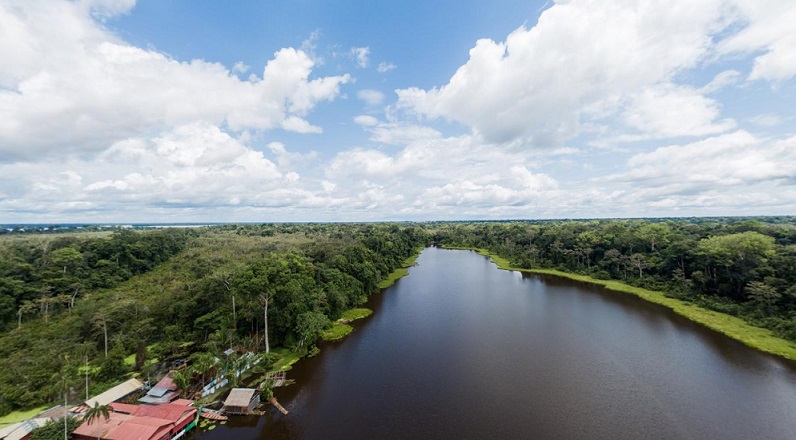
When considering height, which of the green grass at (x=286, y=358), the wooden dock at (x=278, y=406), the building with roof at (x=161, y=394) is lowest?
the wooden dock at (x=278, y=406)

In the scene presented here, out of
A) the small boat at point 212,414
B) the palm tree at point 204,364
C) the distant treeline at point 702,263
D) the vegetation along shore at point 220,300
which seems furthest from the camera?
the distant treeline at point 702,263

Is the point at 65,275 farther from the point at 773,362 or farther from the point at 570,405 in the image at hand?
the point at 773,362

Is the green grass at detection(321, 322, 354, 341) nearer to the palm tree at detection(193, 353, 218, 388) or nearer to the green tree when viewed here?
the palm tree at detection(193, 353, 218, 388)

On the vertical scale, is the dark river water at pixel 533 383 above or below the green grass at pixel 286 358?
below

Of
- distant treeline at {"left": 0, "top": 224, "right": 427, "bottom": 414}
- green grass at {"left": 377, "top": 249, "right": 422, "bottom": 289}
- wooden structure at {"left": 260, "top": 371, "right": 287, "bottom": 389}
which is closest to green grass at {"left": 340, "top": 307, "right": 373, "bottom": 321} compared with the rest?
distant treeline at {"left": 0, "top": 224, "right": 427, "bottom": 414}

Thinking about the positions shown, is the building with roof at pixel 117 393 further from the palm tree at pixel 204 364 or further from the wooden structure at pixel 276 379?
the wooden structure at pixel 276 379

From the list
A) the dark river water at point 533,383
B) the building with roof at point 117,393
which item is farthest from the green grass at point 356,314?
the building with roof at point 117,393
